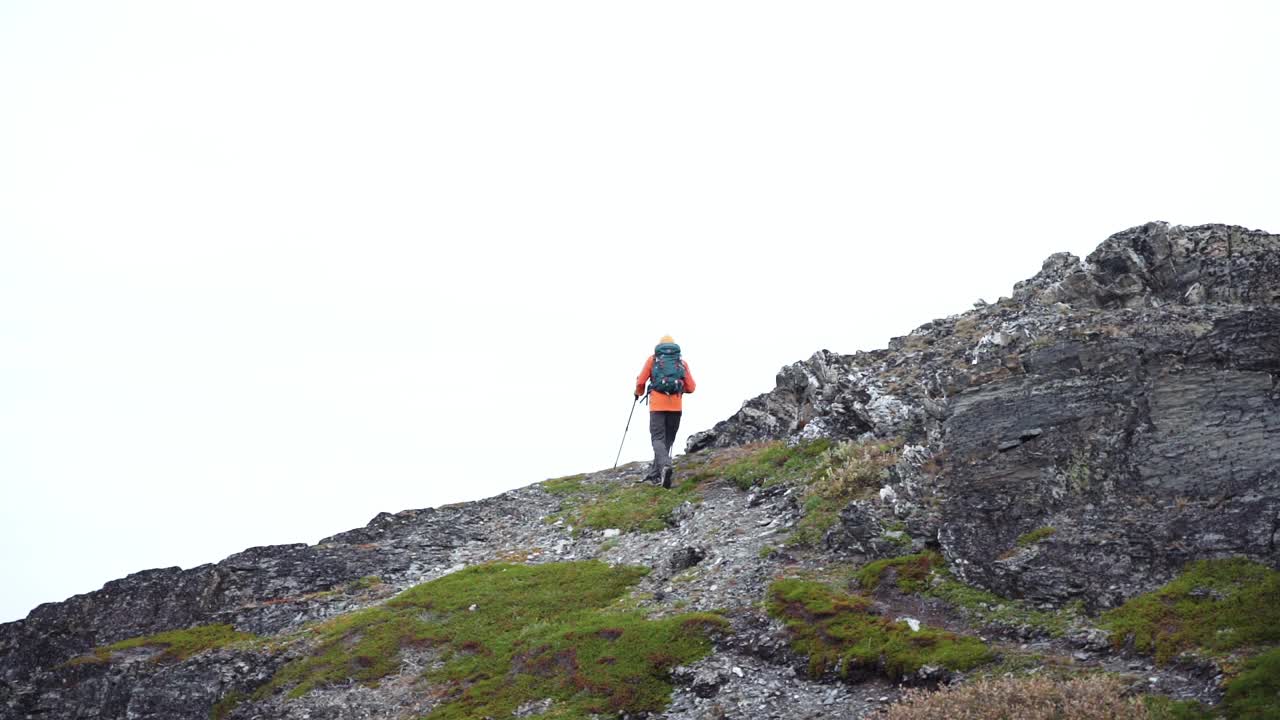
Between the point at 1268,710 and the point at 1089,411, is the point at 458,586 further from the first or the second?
the point at 1268,710

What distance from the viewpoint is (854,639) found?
712 inches

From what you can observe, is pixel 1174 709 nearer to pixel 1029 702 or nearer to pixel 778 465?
pixel 1029 702

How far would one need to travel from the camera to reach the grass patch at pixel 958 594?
17281 mm

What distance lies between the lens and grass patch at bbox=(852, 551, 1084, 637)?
56.7 ft

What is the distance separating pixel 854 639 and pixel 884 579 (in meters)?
2.62

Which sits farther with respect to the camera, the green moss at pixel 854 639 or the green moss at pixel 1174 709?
the green moss at pixel 854 639

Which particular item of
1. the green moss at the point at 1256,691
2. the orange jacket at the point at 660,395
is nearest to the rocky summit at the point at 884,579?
the green moss at the point at 1256,691

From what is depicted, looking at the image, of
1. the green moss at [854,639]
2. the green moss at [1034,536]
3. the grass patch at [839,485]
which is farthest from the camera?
the grass patch at [839,485]

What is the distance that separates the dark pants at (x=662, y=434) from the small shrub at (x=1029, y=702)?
59.1 ft

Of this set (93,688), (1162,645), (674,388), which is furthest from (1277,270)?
(93,688)

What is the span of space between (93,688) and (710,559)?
15912 mm

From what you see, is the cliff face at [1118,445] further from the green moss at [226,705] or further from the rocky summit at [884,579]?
the green moss at [226,705]

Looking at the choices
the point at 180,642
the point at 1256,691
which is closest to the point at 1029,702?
the point at 1256,691

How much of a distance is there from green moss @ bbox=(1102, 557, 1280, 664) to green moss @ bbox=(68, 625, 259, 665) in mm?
20923
